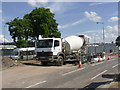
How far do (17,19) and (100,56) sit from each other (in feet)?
72.1

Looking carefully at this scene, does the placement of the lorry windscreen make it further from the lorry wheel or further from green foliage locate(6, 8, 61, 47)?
green foliage locate(6, 8, 61, 47)

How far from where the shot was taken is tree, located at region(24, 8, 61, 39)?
41.0 meters

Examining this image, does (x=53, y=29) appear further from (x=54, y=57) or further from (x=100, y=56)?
(x=54, y=57)

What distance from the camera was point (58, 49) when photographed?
17922 mm

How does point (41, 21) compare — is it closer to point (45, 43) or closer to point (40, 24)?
point (40, 24)

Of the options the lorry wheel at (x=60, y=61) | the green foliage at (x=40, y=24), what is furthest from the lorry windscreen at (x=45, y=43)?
the green foliage at (x=40, y=24)

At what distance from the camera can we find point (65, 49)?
62.5 ft

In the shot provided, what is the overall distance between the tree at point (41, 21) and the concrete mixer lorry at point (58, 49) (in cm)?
2126

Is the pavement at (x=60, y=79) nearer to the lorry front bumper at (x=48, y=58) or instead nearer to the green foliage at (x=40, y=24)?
the lorry front bumper at (x=48, y=58)

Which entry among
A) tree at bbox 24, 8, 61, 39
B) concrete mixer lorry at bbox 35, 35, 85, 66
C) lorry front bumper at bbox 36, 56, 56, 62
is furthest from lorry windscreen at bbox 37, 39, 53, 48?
tree at bbox 24, 8, 61, 39

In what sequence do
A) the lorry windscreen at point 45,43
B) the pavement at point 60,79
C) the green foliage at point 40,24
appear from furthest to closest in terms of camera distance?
the green foliage at point 40,24 → the lorry windscreen at point 45,43 → the pavement at point 60,79

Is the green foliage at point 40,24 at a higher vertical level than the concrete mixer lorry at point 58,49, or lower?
higher

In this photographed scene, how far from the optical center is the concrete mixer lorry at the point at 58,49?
17328 mm

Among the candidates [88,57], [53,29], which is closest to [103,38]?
[53,29]
